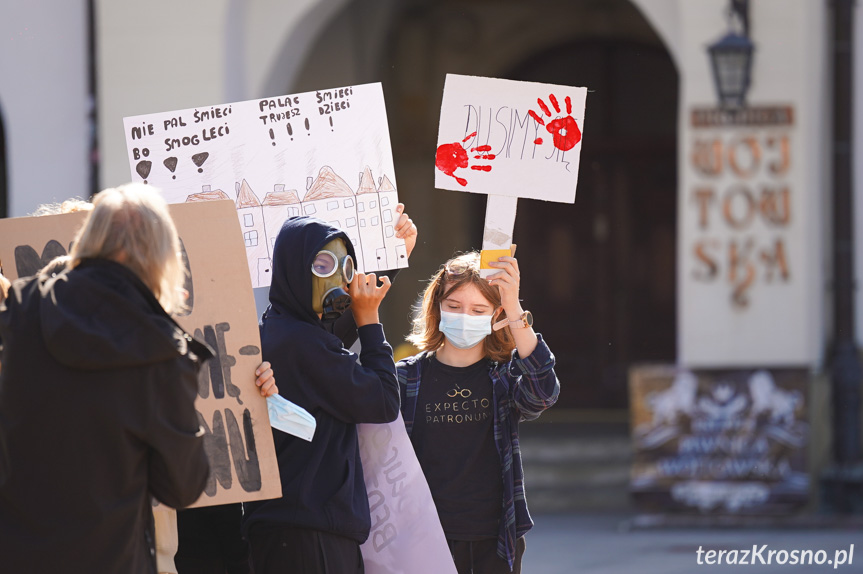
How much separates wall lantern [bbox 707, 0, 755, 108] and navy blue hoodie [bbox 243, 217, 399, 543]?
5481 millimetres

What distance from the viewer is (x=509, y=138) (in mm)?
3604

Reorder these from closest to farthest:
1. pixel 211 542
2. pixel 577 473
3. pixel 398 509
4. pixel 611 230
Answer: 1. pixel 398 509
2. pixel 211 542
3. pixel 577 473
4. pixel 611 230

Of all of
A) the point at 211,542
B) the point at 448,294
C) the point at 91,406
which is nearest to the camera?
the point at 91,406

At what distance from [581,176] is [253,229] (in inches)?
303

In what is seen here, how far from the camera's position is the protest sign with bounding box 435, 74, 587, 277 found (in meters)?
3.58

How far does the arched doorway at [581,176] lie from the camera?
10.9 metres

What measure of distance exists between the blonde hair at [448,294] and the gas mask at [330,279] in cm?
56

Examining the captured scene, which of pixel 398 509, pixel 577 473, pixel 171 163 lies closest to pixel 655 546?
pixel 577 473

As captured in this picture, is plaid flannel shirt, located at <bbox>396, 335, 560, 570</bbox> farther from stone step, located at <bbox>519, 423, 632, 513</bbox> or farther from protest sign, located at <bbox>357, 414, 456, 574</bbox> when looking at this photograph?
stone step, located at <bbox>519, 423, 632, 513</bbox>

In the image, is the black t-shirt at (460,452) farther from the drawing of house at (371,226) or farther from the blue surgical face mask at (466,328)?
A: the drawing of house at (371,226)

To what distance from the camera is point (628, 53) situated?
1104 centimetres

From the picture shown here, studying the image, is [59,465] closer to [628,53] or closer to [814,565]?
[814,565]

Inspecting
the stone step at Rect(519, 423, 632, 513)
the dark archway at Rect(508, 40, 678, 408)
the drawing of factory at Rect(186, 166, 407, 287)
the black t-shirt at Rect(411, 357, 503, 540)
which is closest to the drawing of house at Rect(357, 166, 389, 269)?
the drawing of factory at Rect(186, 166, 407, 287)

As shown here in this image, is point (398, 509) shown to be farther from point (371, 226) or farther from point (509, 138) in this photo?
point (509, 138)
